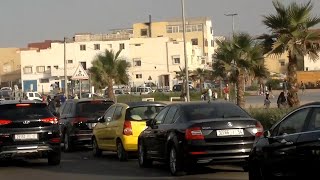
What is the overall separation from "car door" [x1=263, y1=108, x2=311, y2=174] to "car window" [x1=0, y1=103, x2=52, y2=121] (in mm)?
7546

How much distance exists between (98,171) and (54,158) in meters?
2.18

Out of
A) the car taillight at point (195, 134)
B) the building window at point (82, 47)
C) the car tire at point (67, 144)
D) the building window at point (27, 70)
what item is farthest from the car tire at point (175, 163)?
the building window at point (27, 70)

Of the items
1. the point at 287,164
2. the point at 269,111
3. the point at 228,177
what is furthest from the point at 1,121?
the point at 269,111

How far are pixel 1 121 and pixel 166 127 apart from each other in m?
4.49

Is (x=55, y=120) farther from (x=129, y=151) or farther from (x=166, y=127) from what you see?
(x=166, y=127)

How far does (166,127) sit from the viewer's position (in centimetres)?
1416

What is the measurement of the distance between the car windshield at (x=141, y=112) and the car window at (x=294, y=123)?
7.35 meters

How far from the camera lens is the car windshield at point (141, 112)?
57.1ft

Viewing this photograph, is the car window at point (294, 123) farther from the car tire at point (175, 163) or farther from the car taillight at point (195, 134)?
the car tire at point (175, 163)

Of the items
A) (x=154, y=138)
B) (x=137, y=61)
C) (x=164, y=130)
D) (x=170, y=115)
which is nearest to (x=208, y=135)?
(x=164, y=130)

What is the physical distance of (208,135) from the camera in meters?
12.9

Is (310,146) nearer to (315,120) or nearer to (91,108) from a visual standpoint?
(315,120)

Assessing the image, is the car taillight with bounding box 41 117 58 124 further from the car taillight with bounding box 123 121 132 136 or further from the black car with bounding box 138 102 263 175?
the black car with bounding box 138 102 263 175

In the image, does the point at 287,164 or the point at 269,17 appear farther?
the point at 269,17
